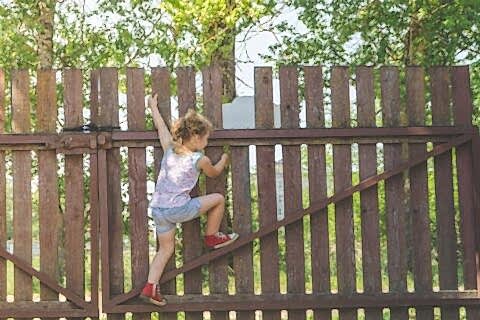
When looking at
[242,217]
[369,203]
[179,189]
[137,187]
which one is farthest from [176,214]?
[369,203]

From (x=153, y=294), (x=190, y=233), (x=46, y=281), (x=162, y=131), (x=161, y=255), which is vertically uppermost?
(x=162, y=131)

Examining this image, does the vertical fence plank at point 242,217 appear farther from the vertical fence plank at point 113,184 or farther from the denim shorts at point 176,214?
the vertical fence plank at point 113,184

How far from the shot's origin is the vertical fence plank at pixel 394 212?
222 inches

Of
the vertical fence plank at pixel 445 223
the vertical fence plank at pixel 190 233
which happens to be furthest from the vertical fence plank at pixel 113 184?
the vertical fence plank at pixel 445 223

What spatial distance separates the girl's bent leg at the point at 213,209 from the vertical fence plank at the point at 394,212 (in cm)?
130

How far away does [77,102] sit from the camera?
18.3 feet

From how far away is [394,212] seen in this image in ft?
18.6

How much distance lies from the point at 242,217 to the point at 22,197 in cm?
165

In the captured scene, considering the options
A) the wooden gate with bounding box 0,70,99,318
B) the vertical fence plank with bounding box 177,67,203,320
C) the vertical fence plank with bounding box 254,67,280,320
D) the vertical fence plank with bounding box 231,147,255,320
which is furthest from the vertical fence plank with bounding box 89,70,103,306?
the vertical fence plank with bounding box 254,67,280,320

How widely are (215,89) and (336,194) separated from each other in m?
1.21

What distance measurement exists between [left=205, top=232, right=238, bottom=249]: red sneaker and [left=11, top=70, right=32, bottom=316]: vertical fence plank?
1334mm

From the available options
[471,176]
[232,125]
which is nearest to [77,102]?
[232,125]


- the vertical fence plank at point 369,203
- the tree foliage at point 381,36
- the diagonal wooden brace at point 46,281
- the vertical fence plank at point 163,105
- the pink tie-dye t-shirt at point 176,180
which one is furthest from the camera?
the tree foliage at point 381,36

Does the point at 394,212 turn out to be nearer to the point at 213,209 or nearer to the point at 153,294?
the point at 213,209
